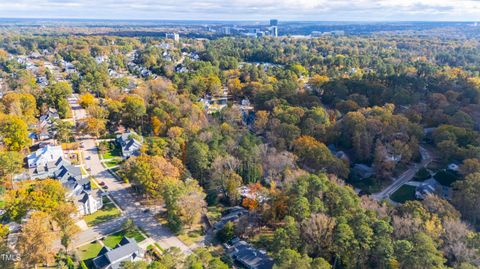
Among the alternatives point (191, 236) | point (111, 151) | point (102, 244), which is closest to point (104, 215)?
point (102, 244)

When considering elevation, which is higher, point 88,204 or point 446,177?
point 88,204

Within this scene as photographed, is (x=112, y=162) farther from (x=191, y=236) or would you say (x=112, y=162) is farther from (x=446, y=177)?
(x=446, y=177)

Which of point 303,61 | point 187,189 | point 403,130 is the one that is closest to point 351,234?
point 187,189

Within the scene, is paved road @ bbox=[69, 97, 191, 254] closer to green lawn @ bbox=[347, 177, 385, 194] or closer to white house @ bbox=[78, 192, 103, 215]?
white house @ bbox=[78, 192, 103, 215]

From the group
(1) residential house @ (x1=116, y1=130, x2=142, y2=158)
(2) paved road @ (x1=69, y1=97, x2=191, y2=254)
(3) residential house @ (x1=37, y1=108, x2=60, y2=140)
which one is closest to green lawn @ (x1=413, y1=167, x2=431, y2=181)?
(2) paved road @ (x1=69, y1=97, x2=191, y2=254)

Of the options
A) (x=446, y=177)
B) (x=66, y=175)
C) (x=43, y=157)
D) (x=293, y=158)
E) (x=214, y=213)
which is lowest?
(x=214, y=213)

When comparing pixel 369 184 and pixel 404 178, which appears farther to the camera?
pixel 404 178

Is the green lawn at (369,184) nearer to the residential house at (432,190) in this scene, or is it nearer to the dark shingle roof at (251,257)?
the residential house at (432,190)

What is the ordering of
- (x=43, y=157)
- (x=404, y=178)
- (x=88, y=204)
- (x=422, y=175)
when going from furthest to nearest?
(x=404, y=178) → (x=422, y=175) → (x=43, y=157) → (x=88, y=204)
